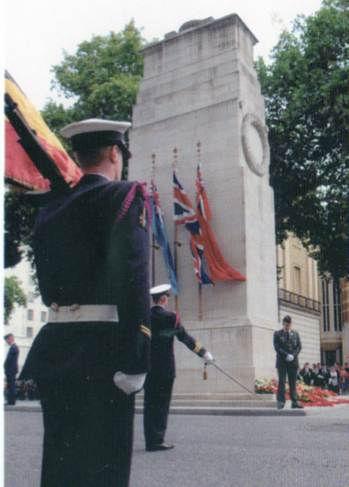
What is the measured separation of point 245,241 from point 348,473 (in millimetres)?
10597

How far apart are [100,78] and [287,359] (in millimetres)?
17960

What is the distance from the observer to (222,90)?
17.4 meters

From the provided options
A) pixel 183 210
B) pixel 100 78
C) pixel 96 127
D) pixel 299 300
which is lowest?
pixel 96 127

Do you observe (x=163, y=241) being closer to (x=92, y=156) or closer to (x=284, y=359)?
(x=284, y=359)

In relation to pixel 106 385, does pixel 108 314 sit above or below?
above

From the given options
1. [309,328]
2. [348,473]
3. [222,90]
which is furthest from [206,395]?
[309,328]

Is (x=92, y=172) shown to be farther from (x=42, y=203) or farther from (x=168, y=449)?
(x=168, y=449)

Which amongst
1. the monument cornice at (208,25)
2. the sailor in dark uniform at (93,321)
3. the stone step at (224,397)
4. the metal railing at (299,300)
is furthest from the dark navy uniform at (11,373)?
the metal railing at (299,300)

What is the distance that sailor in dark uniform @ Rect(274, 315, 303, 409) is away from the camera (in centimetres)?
1324

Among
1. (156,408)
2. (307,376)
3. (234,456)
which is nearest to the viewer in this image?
(234,456)

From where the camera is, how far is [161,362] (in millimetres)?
7984

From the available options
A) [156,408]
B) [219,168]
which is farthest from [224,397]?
[156,408]

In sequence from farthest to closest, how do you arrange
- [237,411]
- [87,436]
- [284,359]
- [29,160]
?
[284,359], [237,411], [29,160], [87,436]

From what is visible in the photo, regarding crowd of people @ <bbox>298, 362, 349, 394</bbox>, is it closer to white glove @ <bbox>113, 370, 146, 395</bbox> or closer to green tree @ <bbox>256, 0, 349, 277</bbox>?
green tree @ <bbox>256, 0, 349, 277</bbox>
